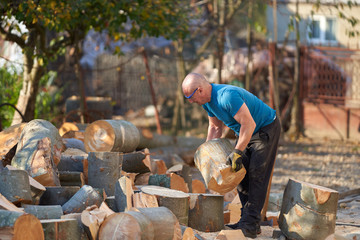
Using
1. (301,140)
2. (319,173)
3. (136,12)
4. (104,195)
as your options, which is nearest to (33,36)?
(136,12)

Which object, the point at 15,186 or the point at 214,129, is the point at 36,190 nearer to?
the point at 15,186

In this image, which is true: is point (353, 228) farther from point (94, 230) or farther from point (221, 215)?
point (94, 230)

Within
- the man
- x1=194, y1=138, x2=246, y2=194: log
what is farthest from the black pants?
x1=194, y1=138, x2=246, y2=194: log

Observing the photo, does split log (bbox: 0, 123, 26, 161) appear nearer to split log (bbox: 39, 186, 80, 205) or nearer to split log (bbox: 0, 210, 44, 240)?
split log (bbox: 39, 186, 80, 205)

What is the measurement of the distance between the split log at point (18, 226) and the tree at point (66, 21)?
3618 millimetres

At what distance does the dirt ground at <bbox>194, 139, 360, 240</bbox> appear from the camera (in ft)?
16.6

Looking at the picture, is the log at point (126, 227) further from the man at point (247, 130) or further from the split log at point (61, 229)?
the man at point (247, 130)

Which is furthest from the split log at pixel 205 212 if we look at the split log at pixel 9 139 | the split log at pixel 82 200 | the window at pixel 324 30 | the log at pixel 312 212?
the window at pixel 324 30

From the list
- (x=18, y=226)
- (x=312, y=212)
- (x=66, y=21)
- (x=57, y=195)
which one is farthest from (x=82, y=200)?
(x=66, y=21)

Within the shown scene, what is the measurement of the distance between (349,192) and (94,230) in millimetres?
3780

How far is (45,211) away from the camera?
13.1 ft

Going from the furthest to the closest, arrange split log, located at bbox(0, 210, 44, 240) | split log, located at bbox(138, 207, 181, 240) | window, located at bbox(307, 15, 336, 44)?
window, located at bbox(307, 15, 336, 44)
split log, located at bbox(138, 207, 181, 240)
split log, located at bbox(0, 210, 44, 240)

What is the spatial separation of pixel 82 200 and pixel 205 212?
1.12 metres

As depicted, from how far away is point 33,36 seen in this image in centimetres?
789
